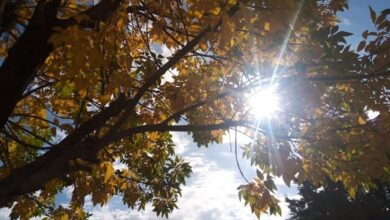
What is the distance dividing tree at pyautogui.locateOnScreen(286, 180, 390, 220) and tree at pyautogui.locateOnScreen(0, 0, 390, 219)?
2356 cm

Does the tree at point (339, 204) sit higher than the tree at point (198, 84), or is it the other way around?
the tree at point (339, 204)

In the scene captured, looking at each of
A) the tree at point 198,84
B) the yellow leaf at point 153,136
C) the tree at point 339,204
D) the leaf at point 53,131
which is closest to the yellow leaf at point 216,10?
the tree at point 198,84

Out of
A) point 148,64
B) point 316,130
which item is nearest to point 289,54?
point 316,130

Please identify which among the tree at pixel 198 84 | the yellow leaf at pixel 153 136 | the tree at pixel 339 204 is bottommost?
the tree at pixel 198 84

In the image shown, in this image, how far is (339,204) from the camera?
1148 inches

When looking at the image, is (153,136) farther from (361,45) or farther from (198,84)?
(361,45)

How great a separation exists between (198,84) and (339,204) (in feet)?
94.3

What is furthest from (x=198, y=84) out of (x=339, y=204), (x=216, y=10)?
(x=339, y=204)

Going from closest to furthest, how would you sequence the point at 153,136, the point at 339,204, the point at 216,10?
1. the point at 216,10
2. the point at 153,136
3. the point at 339,204

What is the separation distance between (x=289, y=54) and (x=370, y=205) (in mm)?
28010

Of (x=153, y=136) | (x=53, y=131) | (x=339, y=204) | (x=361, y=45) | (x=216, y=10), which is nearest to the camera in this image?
(x=216, y=10)

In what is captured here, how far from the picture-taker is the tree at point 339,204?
27094 millimetres

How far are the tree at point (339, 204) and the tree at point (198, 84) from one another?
2356 centimetres

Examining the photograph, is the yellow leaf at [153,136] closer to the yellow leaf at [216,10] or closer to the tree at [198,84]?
the tree at [198,84]
